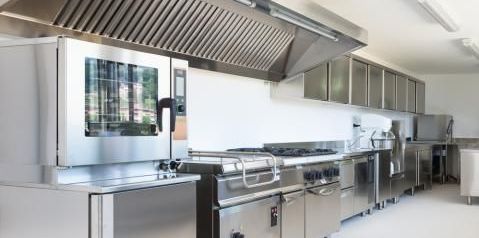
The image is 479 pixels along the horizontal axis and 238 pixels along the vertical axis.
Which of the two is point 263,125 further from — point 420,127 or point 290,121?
point 420,127

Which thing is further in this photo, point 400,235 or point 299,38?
point 400,235

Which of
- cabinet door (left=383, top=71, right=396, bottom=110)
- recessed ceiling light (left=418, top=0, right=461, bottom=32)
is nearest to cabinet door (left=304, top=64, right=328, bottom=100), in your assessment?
recessed ceiling light (left=418, top=0, right=461, bottom=32)

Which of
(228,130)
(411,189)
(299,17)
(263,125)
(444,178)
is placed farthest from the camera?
→ (444,178)

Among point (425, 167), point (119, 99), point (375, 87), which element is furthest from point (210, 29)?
point (425, 167)

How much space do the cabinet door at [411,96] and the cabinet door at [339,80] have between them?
3.38 metres

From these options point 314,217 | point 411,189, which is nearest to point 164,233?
point 314,217

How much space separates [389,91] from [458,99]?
10.8ft

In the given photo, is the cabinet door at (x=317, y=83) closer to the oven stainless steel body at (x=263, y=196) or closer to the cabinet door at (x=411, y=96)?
the oven stainless steel body at (x=263, y=196)

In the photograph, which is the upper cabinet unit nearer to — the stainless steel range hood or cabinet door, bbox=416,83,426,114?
cabinet door, bbox=416,83,426,114

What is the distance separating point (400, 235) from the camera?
5.12m

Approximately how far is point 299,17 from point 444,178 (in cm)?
788

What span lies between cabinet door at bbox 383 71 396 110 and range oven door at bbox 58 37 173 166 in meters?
6.03

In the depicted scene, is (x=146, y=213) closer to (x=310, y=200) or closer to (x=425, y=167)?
(x=310, y=200)

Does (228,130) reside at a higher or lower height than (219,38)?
lower
